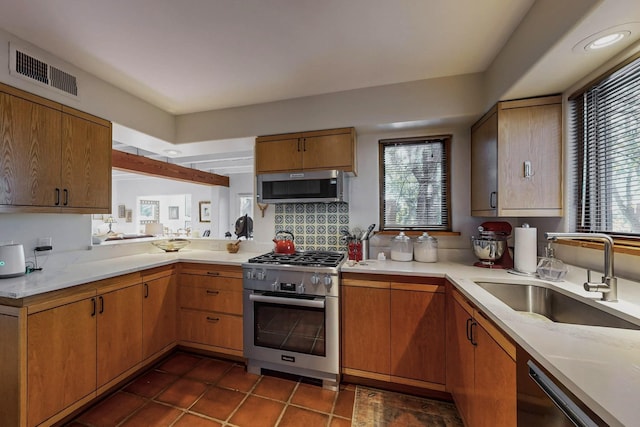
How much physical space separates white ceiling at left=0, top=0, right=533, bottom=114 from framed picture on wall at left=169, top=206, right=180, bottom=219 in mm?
6362

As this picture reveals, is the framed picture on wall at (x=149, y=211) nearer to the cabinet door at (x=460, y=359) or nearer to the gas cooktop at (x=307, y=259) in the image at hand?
the gas cooktop at (x=307, y=259)

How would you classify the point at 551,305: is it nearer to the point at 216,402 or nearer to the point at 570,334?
the point at 570,334

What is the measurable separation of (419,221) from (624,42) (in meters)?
1.58

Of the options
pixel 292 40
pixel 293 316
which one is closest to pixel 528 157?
pixel 292 40

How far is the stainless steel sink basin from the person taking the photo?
3.71ft

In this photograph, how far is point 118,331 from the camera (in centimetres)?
184

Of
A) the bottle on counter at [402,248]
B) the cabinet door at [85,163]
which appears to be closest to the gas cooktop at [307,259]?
the bottle on counter at [402,248]

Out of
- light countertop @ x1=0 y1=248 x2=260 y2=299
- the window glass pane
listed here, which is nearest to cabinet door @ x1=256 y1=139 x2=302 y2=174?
light countertop @ x1=0 y1=248 x2=260 y2=299

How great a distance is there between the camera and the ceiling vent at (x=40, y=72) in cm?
165

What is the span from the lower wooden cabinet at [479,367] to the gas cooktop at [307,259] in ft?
2.90

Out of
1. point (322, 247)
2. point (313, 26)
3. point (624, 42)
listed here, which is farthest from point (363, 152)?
point (624, 42)

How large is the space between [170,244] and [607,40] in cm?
356

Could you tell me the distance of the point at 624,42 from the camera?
3.93ft

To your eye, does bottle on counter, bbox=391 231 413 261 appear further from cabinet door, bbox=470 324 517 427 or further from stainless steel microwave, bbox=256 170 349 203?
cabinet door, bbox=470 324 517 427
